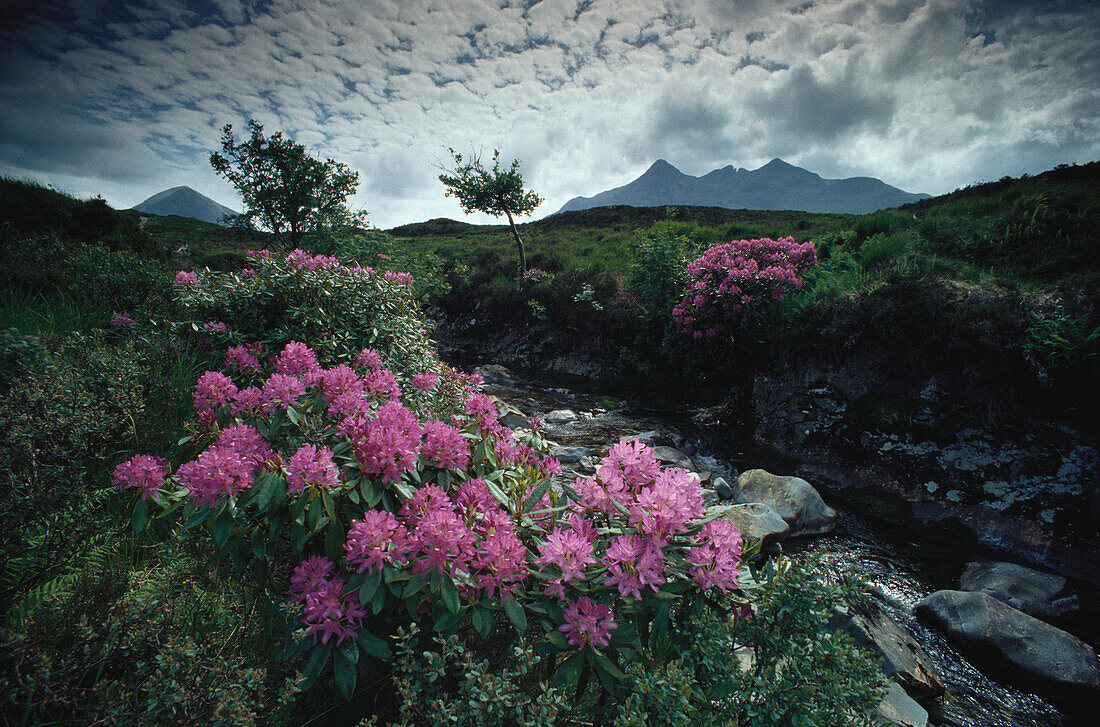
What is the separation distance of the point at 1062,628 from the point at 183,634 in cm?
688

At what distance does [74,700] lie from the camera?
4.63ft

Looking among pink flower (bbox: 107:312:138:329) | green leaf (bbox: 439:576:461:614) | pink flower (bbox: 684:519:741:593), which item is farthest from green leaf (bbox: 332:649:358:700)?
pink flower (bbox: 107:312:138:329)

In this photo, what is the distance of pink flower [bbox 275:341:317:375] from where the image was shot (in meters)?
2.63

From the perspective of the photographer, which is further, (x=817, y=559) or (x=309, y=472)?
(x=817, y=559)

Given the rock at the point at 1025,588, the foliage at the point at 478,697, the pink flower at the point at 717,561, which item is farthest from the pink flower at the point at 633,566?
the rock at the point at 1025,588

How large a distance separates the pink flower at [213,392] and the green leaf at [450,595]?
192cm

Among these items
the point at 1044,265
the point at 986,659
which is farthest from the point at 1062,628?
the point at 1044,265

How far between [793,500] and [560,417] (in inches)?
191

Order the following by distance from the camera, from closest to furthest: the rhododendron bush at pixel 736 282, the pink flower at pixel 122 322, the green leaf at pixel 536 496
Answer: the green leaf at pixel 536 496
the pink flower at pixel 122 322
the rhododendron bush at pixel 736 282

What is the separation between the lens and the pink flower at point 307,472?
1648mm

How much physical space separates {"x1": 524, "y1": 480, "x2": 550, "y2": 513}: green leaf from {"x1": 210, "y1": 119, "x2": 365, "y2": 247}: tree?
46.9 feet

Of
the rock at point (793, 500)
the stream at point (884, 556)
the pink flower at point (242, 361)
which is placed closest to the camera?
the stream at point (884, 556)

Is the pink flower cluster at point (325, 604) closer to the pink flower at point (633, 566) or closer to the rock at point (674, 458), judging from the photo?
the pink flower at point (633, 566)

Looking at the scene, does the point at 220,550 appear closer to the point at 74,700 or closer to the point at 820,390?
the point at 74,700
